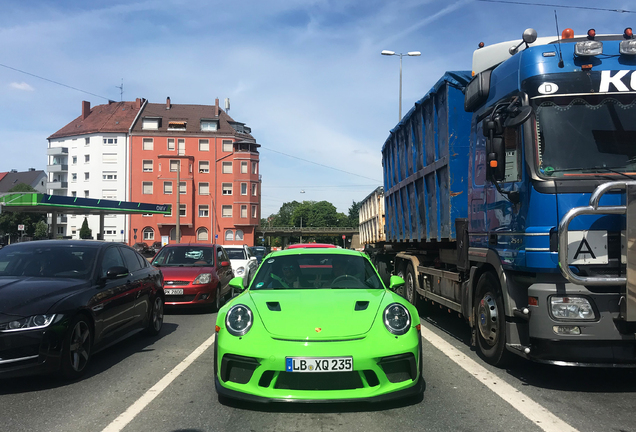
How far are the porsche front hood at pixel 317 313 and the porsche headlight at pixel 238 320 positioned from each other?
11 cm

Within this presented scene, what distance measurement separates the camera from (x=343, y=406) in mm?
4488

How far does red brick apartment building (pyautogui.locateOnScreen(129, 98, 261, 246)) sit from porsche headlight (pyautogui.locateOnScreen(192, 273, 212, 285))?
58.4m

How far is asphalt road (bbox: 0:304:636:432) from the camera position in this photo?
4.07 metres

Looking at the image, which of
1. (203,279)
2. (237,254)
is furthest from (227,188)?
(203,279)

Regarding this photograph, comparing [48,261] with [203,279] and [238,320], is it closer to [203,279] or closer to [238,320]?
[238,320]

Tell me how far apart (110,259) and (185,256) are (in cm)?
529

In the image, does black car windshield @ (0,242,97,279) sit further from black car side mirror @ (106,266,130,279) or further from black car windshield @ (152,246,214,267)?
black car windshield @ (152,246,214,267)

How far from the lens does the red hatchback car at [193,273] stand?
35.7 feet

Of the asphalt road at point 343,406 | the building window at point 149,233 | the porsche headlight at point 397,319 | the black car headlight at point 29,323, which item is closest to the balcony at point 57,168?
the building window at point 149,233

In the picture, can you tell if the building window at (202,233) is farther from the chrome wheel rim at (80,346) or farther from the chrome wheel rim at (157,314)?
the chrome wheel rim at (80,346)

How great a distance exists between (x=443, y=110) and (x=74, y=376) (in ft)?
20.0

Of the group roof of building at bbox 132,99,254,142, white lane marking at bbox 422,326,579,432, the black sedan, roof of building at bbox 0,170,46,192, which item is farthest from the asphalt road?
roof of building at bbox 0,170,46,192

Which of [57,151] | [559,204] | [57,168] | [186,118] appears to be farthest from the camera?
[57,168]

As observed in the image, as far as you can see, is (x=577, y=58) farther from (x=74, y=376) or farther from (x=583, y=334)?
(x=74, y=376)
